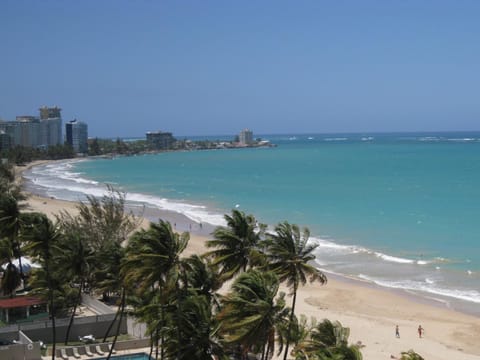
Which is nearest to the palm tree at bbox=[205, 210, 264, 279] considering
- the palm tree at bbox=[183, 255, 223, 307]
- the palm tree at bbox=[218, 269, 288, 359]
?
the palm tree at bbox=[183, 255, 223, 307]

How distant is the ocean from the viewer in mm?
43959

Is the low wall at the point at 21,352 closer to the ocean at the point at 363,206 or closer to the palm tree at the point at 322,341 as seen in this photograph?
the palm tree at the point at 322,341

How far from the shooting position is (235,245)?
2155 cm

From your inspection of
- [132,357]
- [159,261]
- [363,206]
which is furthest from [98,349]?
[363,206]

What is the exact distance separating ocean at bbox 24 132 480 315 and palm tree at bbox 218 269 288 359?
23.2 metres

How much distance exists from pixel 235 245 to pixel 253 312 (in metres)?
6.48

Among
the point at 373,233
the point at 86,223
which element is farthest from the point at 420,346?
the point at 373,233

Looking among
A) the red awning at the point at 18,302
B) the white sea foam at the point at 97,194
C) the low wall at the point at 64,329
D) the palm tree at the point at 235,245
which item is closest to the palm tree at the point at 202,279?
the palm tree at the point at 235,245

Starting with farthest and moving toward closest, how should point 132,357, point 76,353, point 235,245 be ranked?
1. point 76,353
2. point 132,357
3. point 235,245

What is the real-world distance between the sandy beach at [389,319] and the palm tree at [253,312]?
13747mm

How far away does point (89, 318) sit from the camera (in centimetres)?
2694

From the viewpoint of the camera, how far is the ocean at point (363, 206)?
44.0 meters

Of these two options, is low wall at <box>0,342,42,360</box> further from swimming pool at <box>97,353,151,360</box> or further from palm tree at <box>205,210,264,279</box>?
palm tree at <box>205,210,264,279</box>

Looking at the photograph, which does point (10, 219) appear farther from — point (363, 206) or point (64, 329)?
point (363, 206)
